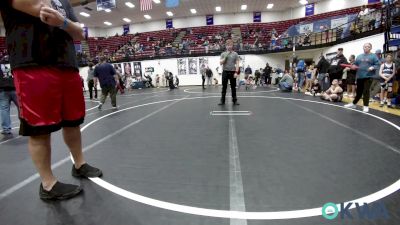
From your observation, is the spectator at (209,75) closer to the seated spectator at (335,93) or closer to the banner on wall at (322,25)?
the banner on wall at (322,25)

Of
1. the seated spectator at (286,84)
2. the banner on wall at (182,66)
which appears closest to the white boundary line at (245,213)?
the seated spectator at (286,84)

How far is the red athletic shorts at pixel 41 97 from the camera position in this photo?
1.78 metres

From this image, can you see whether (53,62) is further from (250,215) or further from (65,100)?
(250,215)

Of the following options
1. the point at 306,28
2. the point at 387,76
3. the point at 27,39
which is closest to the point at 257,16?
the point at 306,28

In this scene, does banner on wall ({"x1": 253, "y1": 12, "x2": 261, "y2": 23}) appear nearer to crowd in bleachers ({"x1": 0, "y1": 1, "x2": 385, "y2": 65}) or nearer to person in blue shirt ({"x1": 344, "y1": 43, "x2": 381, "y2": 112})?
crowd in bleachers ({"x1": 0, "y1": 1, "x2": 385, "y2": 65})

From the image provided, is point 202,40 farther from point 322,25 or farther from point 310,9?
point 322,25

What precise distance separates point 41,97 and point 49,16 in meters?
0.57

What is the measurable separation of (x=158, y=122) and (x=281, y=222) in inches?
149

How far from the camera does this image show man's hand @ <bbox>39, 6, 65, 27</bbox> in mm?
1589

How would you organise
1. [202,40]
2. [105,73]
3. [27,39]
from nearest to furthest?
1. [27,39]
2. [105,73]
3. [202,40]

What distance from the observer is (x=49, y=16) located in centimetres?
161

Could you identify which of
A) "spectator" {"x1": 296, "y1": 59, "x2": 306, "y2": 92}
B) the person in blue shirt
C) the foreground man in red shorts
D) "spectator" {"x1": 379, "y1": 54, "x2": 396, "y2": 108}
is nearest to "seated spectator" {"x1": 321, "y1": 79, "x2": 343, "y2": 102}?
"spectator" {"x1": 379, "y1": 54, "x2": 396, "y2": 108}

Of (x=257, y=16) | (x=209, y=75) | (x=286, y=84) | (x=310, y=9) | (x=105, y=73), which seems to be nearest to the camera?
(x=105, y=73)

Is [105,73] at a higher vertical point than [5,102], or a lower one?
higher
